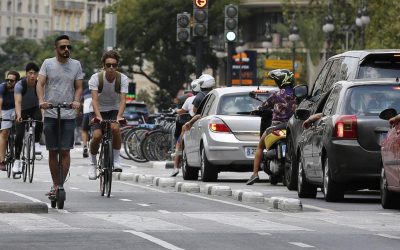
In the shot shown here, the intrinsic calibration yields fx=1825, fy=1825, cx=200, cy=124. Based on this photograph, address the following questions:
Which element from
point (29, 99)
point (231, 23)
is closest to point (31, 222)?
point (29, 99)

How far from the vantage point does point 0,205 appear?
1805 centimetres

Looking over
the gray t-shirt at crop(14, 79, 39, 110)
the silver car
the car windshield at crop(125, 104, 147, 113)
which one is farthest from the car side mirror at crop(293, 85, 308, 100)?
the car windshield at crop(125, 104, 147, 113)

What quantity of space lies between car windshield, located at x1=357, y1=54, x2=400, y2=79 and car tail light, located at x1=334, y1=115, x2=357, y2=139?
185 cm

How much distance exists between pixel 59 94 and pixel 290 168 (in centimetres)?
526

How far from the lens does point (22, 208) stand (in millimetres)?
18172

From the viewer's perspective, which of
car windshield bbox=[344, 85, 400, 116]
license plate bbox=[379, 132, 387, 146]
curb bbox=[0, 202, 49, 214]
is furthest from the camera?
car windshield bbox=[344, 85, 400, 116]

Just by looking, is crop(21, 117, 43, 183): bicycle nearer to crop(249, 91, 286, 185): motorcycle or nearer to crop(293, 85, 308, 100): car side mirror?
crop(249, 91, 286, 185): motorcycle

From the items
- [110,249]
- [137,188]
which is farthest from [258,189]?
[110,249]

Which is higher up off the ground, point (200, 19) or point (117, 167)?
point (200, 19)

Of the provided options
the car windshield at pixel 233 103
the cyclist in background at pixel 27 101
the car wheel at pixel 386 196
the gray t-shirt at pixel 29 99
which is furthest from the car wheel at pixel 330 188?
the gray t-shirt at pixel 29 99

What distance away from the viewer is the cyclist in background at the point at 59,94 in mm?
20344

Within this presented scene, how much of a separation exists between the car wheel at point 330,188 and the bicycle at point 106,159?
Answer: 2600 mm

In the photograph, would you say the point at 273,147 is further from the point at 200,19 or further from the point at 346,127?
the point at 200,19

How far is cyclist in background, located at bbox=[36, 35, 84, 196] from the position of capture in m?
20.3
